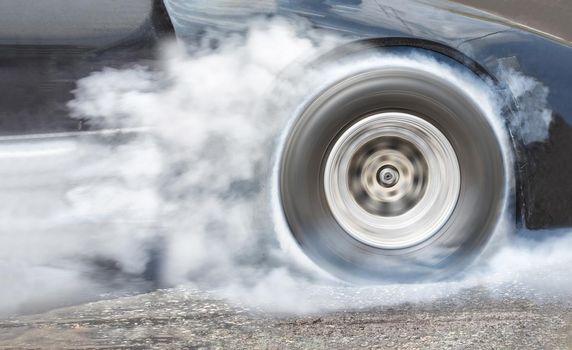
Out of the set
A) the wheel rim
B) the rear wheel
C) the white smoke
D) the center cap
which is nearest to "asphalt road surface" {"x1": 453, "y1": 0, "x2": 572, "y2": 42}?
the white smoke

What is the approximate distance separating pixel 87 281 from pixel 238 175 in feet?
2.30

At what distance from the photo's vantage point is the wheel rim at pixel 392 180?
2607 mm

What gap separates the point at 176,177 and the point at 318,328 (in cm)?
85

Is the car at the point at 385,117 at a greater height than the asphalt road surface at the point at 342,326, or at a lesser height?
greater

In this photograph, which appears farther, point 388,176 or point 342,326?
point 342,326

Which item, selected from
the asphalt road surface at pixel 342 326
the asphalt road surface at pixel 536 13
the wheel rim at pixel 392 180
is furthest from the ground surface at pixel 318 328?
the asphalt road surface at pixel 536 13

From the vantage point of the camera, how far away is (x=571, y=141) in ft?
8.64

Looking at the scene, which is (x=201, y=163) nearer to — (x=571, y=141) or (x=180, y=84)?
(x=180, y=84)

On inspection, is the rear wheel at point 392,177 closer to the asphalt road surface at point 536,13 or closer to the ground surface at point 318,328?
the ground surface at point 318,328

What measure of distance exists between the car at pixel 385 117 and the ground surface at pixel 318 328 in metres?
0.23

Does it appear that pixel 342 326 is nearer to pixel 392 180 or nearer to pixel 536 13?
pixel 392 180

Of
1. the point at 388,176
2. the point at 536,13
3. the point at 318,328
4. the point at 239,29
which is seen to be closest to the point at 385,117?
the point at 388,176

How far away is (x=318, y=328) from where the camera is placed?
278 cm

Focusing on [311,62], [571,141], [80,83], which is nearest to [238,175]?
[311,62]
